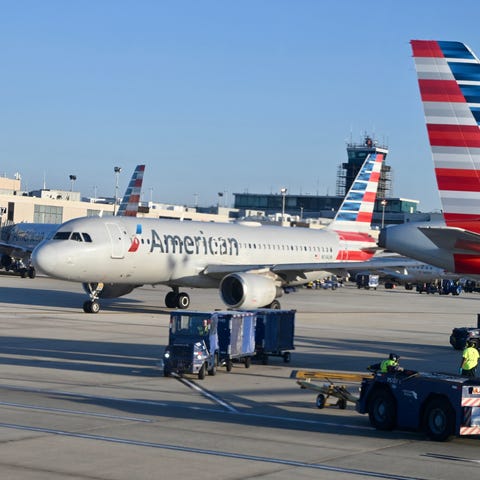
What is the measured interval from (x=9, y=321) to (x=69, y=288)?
30.7 meters

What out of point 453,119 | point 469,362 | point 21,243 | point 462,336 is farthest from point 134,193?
point 453,119

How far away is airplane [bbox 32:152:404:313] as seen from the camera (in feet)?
156

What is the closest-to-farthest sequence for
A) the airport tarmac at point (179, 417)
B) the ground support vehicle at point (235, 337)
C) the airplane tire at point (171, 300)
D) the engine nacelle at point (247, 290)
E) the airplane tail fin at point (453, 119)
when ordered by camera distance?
the airport tarmac at point (179, 417), the airplane tail fin at point (453, 119), the ground support vehicle at point (235, 337), the engine nacelle at point (247, 290), the airplane tire at point (171, 300)

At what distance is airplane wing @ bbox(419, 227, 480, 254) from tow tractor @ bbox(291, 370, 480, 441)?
274 cm

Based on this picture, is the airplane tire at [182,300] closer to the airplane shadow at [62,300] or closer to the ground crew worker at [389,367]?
the airplane shadow at [62,300]

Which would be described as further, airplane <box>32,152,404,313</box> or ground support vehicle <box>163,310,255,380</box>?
airplane <box>32,152,404,313</box>

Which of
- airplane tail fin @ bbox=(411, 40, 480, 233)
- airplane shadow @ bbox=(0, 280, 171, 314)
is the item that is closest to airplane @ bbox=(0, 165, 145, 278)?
airplane shadow @ bbox=(0, 280, 171, 314)

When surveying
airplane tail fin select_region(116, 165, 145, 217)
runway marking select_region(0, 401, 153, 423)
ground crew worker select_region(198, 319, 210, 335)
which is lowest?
runway marking select_region(0, 401, 153, 423)

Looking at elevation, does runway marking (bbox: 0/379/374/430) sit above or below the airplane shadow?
below

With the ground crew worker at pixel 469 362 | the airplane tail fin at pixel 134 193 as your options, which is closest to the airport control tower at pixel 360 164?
the airplane tail fin at pixel 134 193

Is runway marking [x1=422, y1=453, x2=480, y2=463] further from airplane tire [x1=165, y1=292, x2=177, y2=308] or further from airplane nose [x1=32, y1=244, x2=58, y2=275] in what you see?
airplane tire [x1=165, y1=292, x2=177, y2=308]

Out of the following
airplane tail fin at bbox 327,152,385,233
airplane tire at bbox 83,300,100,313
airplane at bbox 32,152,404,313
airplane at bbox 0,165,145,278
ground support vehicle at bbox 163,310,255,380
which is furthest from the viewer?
airplane at bbox 0,165,145,278

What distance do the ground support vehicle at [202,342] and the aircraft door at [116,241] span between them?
18.2m

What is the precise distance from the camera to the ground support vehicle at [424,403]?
19.8 metres
